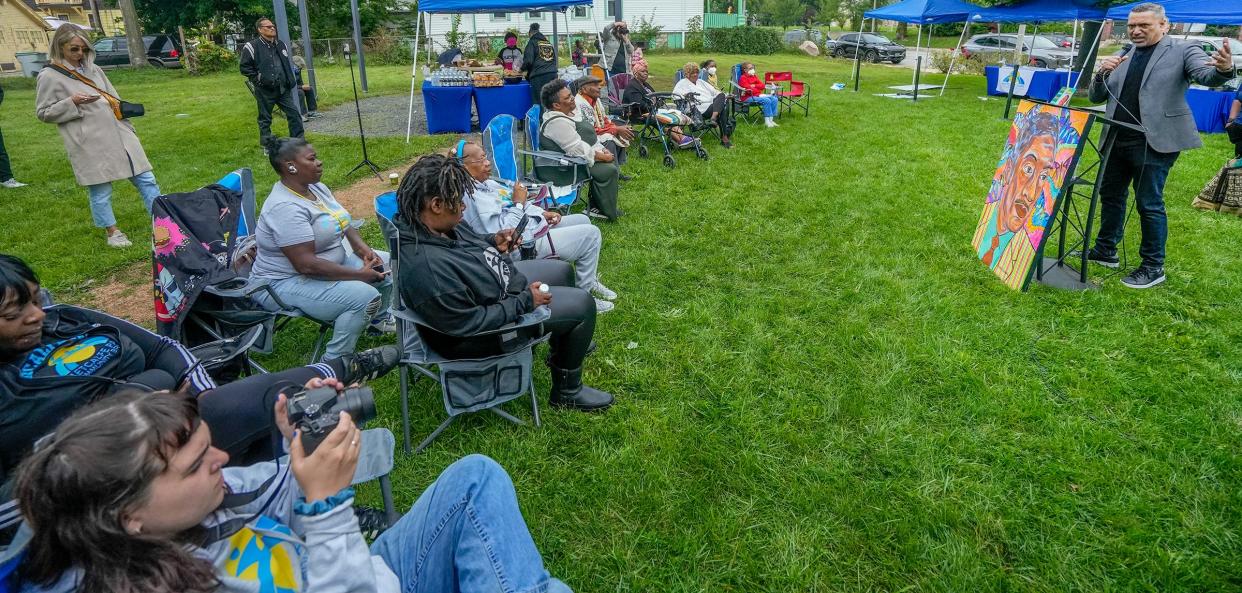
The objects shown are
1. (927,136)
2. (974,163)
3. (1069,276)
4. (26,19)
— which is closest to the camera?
(1069,276)

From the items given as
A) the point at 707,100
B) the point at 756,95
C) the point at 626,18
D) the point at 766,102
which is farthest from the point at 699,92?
the point at 626,18

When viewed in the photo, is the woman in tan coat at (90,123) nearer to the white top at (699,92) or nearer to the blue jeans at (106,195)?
the blue jeans at (106,195)

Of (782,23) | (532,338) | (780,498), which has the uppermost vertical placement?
(782,23)

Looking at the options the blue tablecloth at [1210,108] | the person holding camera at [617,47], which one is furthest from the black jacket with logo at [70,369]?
the blue tablecloth at [1210,108]

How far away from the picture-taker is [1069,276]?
4.41 m

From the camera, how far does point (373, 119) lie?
11156mm

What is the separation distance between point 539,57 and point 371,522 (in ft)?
29.5

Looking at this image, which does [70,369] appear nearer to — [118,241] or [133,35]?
[118,241]

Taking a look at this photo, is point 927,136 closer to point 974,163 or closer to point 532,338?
point 974,163

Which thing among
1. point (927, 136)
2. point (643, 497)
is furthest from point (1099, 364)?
point (927, 136)

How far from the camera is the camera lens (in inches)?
74.8

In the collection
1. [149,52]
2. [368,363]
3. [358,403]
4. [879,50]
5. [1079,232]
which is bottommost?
[368,363]

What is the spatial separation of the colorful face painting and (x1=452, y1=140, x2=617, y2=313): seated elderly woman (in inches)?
101

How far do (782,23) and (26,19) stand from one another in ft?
149
